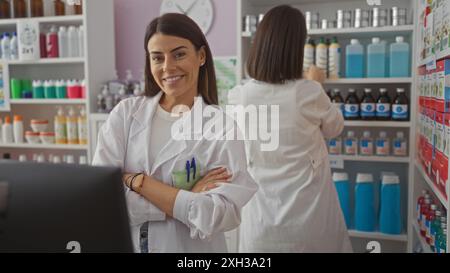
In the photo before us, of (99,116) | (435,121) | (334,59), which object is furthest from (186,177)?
(99,116)

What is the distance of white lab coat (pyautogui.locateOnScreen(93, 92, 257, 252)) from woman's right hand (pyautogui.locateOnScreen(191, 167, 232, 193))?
0.02 m

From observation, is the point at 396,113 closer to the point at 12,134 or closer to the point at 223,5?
the point at 223,5

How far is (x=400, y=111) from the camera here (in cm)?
204

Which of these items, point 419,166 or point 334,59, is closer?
point 419,166

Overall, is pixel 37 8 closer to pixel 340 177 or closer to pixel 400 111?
pixel 340 177

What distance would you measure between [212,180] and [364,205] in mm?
1367

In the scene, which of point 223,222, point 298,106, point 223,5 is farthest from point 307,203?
point 223,5

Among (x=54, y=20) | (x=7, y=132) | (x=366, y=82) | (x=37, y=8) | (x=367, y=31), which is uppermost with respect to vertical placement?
(x=37, y=8)

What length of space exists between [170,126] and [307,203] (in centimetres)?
72

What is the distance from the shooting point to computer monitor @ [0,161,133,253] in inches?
22.5

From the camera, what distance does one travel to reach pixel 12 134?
2803mm

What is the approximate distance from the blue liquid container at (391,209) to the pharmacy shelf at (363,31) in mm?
727

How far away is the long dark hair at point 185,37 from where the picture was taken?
3.49 feet

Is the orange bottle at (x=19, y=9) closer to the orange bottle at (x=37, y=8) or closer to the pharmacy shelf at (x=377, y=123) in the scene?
the orange bottle at (x=37, y=8)
